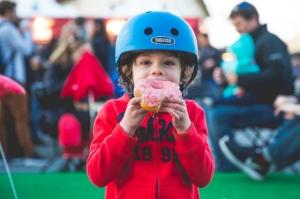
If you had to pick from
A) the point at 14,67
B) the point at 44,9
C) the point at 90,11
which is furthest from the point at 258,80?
the point at 44,9

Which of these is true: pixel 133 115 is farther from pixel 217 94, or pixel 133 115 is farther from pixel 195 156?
pixel 217 94

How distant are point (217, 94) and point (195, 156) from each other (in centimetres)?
619

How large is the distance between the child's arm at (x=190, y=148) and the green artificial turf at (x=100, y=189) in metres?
2.89

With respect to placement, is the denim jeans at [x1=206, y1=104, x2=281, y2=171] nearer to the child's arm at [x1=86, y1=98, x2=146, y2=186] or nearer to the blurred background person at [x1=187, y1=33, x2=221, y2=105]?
the blurred background person at [x1=187, y1=33, x2=221, y2=105]

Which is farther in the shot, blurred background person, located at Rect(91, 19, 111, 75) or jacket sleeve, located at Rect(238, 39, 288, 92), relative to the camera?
blurred background person, located at Rect(91, 19, 111, 75)

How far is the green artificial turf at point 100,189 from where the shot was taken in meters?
5.30

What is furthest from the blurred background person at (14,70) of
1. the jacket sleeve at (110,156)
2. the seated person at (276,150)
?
the jacket sleeve at (110,156)

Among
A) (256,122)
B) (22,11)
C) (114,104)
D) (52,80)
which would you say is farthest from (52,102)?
(114,104)

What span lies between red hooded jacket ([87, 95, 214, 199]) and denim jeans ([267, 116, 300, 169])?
12.5 feet

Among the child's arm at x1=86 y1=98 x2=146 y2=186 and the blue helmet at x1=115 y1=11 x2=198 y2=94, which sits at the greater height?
the blue helmet at x1=115 y1=11 x2=198 y2=94

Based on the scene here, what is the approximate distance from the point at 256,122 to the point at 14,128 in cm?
313

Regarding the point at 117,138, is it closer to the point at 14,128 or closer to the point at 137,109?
the point at 137,109

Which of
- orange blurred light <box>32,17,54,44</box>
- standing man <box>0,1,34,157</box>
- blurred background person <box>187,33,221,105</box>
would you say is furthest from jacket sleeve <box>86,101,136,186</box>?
orange blurred light <box>32,17,54,44</box>

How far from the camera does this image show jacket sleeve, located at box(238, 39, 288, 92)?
6.27 m
